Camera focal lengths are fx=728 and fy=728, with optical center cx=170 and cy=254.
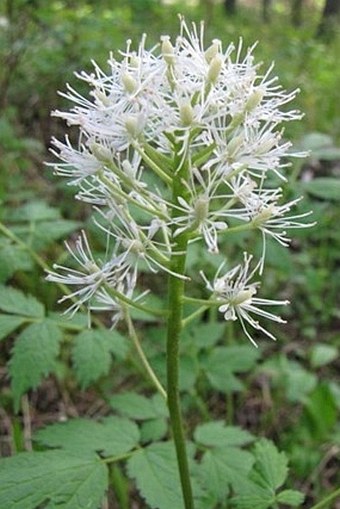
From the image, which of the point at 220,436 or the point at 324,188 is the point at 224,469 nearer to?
the point at 220,436

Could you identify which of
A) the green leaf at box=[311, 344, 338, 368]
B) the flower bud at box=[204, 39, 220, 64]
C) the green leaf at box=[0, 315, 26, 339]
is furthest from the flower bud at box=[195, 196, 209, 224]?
the green leaf at box=[311, 344, 338, 368]

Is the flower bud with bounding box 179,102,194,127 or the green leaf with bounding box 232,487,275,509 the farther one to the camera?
the green leaf with bounding box 232,487,275,509

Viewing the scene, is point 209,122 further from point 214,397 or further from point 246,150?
point 214,397

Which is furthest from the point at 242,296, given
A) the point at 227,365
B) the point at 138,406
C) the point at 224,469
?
the point at 227,365

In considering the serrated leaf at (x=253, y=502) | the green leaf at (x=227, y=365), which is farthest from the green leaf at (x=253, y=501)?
the green leaf at (x=227, y=365)

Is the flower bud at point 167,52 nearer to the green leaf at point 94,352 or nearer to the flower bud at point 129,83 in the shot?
the flower bud at point 129,83

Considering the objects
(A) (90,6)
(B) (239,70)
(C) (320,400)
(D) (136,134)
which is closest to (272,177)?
(C) (320,400)

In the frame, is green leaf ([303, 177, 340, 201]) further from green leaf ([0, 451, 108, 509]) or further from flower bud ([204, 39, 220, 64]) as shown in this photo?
green leaf ([0, 451, 108, 509])
